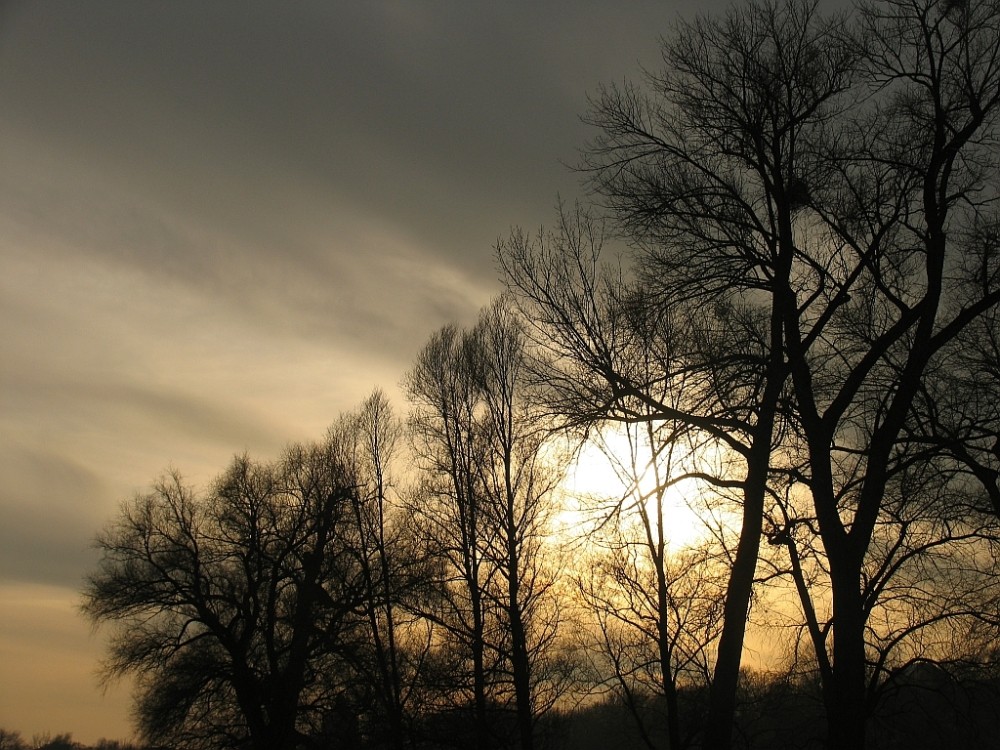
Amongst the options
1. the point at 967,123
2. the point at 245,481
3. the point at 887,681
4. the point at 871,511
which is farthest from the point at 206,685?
the point at 967,123

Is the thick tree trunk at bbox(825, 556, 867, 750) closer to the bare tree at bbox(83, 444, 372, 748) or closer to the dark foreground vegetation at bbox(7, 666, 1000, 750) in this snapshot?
the dark foreground vegetation at bbox(7, 666, 1000, 750)

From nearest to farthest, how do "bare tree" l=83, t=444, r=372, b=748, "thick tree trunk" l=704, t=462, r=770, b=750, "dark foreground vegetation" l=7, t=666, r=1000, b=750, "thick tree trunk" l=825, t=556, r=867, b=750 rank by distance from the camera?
"thick tree trunk" l=704, t=462, r=770, b=750 < "thick tree trunk" l=825, t=556, r=867, b=750 < "dark foreground vegetation" l=7, t=666, r=1000, b=750 < "bare tree" l=83, t=444, r=372, b=748

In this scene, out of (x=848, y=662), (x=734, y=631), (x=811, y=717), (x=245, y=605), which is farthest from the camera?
(x=245, y=605)

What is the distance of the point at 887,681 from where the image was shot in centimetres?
1195

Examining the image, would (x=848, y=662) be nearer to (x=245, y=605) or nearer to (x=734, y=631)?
(x=734, y=631)

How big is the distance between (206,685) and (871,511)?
963 inches

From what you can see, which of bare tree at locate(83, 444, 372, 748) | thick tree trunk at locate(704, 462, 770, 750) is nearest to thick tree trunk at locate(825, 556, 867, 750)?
thick tree trunk at locate(704, 462, 770, 750)

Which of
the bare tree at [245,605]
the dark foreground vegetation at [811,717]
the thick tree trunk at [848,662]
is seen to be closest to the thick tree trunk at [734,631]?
the thick tree trunk at [848,662]

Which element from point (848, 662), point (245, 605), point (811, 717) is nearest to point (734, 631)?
point (848, 662)

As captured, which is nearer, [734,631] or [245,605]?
[734,631]

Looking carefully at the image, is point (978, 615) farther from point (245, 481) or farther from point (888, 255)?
point (245, 481)

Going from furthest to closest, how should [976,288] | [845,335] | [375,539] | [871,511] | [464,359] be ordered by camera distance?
[375,539] → [464,359] → [845,335] → [976,288] → [871,511]

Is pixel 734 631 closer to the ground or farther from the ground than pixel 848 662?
farther from the ground

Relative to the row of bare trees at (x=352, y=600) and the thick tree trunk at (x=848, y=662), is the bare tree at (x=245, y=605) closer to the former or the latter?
the row of bare trees at (x=352, y=600)
